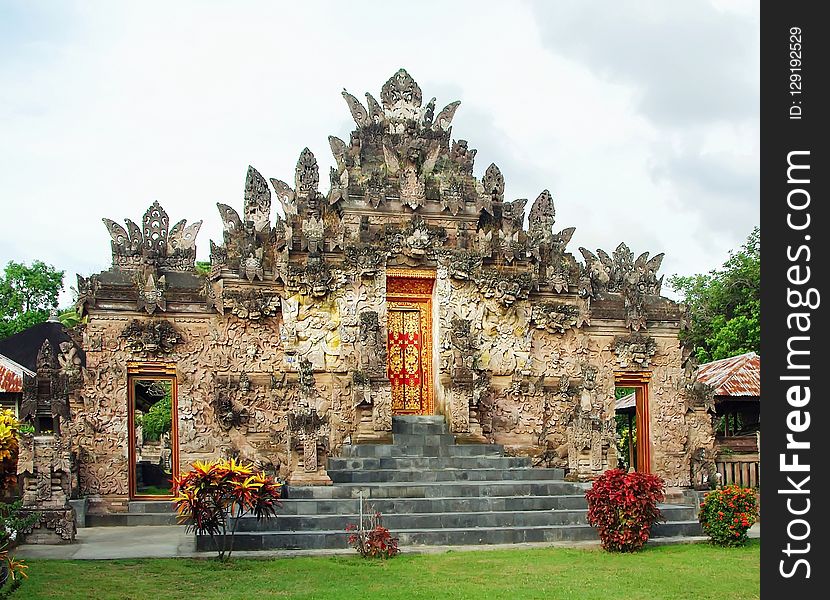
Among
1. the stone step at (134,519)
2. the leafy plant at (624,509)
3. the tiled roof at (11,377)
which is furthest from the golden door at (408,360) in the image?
the tiled roof at (11,377)

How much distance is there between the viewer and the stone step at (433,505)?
15.1m

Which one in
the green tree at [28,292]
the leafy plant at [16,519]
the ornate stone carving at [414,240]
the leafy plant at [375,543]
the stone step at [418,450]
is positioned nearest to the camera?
the leafy plant at [375,543]

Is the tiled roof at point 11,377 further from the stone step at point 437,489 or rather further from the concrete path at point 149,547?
the stone step at point 437,489

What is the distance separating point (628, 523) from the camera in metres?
13.8

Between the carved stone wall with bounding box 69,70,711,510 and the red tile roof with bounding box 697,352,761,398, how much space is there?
193 cm

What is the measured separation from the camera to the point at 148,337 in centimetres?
1758

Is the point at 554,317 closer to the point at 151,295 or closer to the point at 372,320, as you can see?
the point at 372,320

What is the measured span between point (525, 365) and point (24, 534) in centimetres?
971

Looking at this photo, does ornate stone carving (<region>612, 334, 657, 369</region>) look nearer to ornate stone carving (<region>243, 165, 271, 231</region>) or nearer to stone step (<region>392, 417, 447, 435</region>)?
stone step (<region>392, 417, 447, 435</region>)

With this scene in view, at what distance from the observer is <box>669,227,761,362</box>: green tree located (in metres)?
29.0

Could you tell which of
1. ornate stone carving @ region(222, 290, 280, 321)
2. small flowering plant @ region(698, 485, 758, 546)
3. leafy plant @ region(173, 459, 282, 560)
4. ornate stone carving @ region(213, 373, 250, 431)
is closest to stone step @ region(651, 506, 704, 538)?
small flowering plant @ region(698, 485, 758, 546)

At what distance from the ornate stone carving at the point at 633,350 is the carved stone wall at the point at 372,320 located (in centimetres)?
4

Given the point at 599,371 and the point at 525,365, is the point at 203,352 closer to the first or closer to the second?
the point at 525,365

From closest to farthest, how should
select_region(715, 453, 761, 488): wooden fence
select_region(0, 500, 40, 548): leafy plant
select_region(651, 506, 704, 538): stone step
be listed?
select_region(0, 500, 40, 548): leafy plant
select_region(651, 506, 704, 538): stone step
select_region(715, 453, 761, 488): wooden fence
